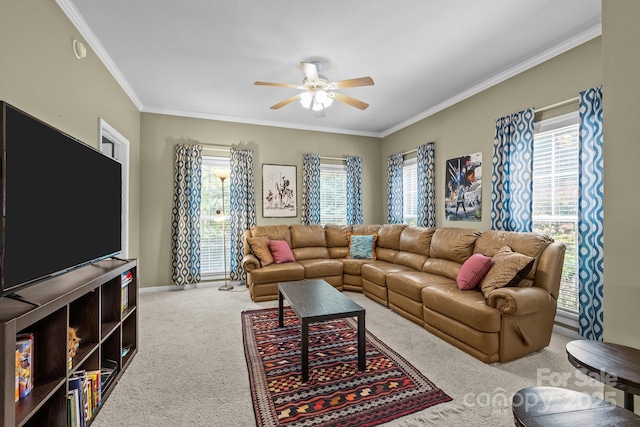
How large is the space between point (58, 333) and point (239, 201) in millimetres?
3629

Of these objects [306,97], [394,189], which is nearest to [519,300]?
[306,97]

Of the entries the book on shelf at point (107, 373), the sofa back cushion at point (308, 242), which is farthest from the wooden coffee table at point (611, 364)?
the sofa back cushion at point (308, 242)

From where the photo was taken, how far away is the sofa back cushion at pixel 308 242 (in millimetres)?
4887

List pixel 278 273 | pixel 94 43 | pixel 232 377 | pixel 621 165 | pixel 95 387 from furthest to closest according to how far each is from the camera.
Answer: pixel 278 273
pixel 94 43
pixel 232 377
pixel 95 387
pixel 621 165

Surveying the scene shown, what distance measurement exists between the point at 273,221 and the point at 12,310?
4169mm

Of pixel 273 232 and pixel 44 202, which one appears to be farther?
pixel 273 232

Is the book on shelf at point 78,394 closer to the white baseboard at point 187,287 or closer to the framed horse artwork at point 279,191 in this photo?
the white baseboard at point 187,287

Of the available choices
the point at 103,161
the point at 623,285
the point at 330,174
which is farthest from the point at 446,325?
the point at 330,174

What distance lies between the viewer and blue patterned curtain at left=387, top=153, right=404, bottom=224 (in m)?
5.38

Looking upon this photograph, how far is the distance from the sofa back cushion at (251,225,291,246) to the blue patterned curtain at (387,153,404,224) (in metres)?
2.10

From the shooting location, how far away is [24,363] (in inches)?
49.8

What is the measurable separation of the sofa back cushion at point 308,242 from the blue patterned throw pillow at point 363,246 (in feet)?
1.57

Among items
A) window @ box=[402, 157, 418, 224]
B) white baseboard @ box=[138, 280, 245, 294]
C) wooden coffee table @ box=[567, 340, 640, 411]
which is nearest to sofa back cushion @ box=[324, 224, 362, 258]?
window @ box=[402, 157, 418, 224]

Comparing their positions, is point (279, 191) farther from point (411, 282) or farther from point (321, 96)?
point (411, 282)
